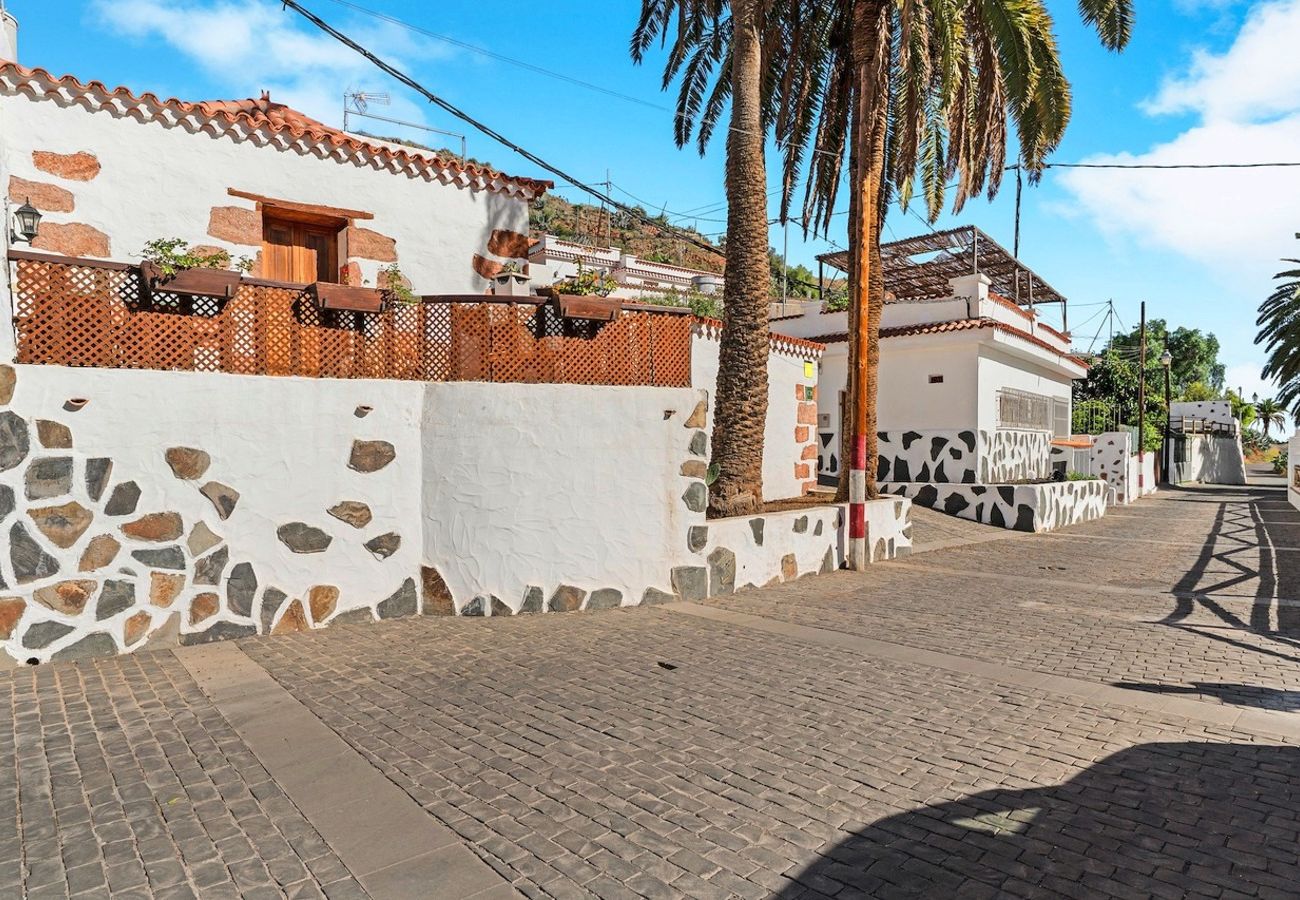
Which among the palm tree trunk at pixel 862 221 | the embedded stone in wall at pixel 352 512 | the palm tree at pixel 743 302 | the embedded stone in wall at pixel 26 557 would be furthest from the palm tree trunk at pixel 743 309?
the embedded stone in wall at pixel 26 557

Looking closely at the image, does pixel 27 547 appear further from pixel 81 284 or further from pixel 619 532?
pixel 619 532

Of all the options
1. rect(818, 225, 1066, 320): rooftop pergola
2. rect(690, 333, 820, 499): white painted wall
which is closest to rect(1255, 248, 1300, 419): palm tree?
rect(818, 225, 1066, 320): rooftop pergola

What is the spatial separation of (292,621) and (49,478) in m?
2.13

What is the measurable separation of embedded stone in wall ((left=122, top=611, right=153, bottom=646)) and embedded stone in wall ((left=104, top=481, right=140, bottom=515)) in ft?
2.68

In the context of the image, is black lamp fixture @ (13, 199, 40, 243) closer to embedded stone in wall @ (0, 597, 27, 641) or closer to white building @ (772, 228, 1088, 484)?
embedded stone in wall @ (0, 597, 27, 641)

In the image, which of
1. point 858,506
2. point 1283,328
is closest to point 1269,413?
point 1283,328

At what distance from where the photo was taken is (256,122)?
9.52 metres

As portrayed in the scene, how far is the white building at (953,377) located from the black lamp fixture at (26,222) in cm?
1538

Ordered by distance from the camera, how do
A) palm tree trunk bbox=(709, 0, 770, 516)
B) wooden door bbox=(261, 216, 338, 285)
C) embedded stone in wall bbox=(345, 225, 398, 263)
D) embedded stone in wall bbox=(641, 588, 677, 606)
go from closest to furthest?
embedded stone in wall bbox=(641, 588, 677, 606) < wooden door bbox=(261, 216, 338, 285) < embedded stone in wall bbox=(345, 225, 398, 263) < palm tree trunk bbox=(709, 0, 770, 516)

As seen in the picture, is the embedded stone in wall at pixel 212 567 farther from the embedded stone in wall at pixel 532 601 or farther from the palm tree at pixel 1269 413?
the palm tree at pixel 1269 413

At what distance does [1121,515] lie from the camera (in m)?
22.4

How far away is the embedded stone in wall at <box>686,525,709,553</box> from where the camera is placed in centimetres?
901

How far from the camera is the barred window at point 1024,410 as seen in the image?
62.4 feet

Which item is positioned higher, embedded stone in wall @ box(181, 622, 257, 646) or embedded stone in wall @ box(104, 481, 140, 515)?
embedded stone in wall @ box(104, 481, 140, 515)
